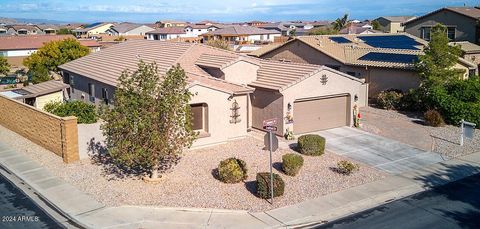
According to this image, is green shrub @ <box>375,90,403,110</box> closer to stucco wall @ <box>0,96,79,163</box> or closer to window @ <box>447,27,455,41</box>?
stucco wall @ <box>0,96,79,163</box>

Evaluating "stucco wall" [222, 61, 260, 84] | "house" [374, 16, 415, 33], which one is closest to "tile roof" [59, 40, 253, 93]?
"stucco wall" [222, 61, 260, 84]

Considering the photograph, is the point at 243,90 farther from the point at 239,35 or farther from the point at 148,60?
the point at 239,35

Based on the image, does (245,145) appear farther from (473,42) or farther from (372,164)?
(473,42)

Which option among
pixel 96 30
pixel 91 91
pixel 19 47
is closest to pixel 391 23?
pixel 19 47

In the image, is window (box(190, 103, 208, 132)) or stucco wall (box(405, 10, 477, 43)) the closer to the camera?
window (box(190, 103, 208, 132))

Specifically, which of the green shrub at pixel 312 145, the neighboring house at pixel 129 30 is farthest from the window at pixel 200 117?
the neighboring house at pixel 129 30

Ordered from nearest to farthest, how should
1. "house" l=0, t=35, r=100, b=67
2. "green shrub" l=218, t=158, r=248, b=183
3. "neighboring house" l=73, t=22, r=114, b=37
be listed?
"green shrub" l=218, t=158, r=248, b=183 → "house" l=0, t=35, r=100, b=67 → "neighboring house" l=73, t=22, r=114, b=37
